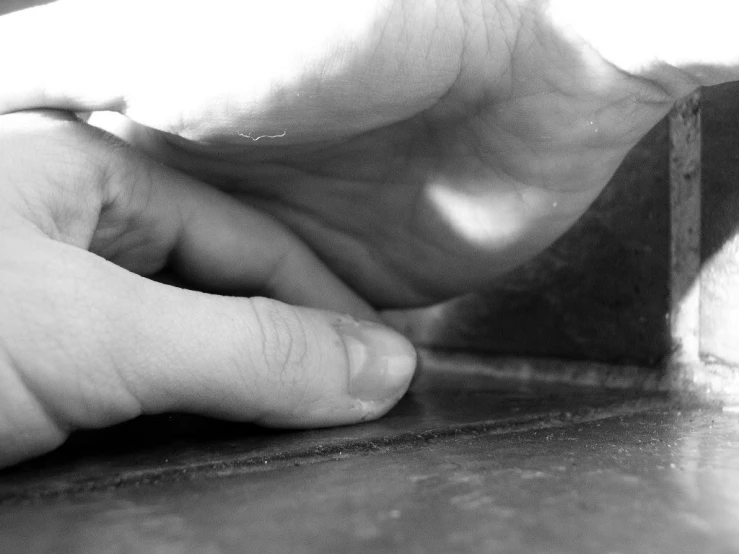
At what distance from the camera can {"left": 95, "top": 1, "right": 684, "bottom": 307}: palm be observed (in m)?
0.61

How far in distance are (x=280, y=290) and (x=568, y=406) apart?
286mm

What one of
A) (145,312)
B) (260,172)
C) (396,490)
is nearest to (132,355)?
(145,312)

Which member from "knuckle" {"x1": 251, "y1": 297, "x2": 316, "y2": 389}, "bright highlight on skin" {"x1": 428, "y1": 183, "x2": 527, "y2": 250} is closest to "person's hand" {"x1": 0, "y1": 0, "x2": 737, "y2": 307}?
"bright highlight on skin" {"x1": 428, "y1": 183, "x2": 527, "y2": 250}

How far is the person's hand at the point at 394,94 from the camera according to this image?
55 centimetres

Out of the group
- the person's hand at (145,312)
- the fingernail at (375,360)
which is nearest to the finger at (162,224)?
the person's hand at (145,312)

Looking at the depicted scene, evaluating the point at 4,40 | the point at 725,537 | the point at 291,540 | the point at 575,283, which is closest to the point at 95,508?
the point at 291,540

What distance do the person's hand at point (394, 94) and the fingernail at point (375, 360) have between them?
0.14 meters

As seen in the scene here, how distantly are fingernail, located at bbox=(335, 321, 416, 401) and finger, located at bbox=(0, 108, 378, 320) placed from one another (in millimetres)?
124

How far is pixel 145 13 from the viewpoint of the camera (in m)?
0.57

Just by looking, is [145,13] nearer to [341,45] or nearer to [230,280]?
[341,45]

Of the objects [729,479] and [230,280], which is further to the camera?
[230,280]

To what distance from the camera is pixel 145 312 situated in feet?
1.62

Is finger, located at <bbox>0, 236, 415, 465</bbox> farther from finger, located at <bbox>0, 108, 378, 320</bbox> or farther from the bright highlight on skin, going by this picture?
the bright highlight on skin

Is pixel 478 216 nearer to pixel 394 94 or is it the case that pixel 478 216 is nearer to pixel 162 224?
pixel 394 94
